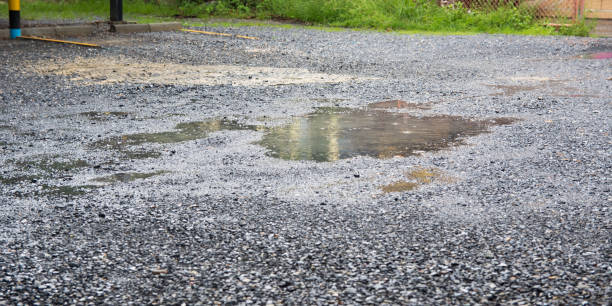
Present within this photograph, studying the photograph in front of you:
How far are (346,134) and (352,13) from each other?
12.2 m

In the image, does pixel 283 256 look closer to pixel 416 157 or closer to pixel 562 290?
pixel 562 290

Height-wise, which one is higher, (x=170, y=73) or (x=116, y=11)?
(x=116, y=11)

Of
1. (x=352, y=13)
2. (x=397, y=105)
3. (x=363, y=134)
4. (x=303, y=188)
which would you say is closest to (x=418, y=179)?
(x=303, y=188)

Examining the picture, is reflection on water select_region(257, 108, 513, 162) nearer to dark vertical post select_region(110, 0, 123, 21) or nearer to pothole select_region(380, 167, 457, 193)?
pothole select_region(380, 167, 457, 193)

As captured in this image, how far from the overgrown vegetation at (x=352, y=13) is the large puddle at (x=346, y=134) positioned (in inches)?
392

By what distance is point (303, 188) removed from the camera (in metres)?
4.72

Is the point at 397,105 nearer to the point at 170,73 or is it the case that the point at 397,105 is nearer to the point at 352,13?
the point at 170,73

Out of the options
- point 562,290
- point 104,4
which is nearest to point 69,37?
point 104,4

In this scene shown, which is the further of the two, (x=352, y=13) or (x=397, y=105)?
(x=352, y=13)

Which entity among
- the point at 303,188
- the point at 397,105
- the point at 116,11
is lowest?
the point at 303,188

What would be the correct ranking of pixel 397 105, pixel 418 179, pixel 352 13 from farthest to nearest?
pixel 352 13, pixel 397 105, pixel 418 179

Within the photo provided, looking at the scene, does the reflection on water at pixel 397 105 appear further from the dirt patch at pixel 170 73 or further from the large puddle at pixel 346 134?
the dirt patch at pixel 170 73

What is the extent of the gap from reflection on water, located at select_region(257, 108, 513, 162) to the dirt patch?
→ 2.15 m

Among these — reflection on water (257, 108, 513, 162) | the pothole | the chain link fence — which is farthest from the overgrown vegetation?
the pothole
